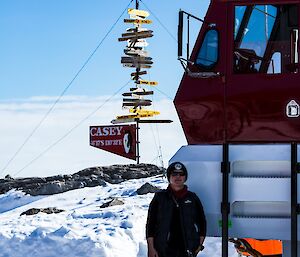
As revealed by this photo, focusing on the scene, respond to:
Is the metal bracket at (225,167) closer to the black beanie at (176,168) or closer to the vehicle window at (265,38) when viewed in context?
the black beanie at (176,168)

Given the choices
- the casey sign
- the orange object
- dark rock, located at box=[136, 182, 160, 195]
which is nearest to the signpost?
the casey sign

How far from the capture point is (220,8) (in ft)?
25.4

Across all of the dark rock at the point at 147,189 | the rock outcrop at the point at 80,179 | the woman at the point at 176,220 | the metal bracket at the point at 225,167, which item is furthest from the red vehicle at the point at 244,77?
the rock outcrop at the point at 80,179

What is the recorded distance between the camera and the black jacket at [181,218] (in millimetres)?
7152

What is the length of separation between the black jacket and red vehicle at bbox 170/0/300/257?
0.20 meters

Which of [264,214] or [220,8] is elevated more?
[220,8]

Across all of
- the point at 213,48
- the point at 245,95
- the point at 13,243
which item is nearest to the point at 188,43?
the point at 213,48

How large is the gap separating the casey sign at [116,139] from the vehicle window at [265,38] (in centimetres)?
2086

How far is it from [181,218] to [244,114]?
4.44ft

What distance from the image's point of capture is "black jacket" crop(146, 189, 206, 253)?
23.5 ft

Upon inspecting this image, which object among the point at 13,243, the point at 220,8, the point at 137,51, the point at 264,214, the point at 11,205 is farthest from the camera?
the point at 137,51

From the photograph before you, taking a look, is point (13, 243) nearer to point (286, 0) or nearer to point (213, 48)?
point (213, 48)

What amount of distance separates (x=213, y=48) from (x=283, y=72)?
0.84m

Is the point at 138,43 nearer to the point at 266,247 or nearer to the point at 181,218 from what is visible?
the point at 266,247
